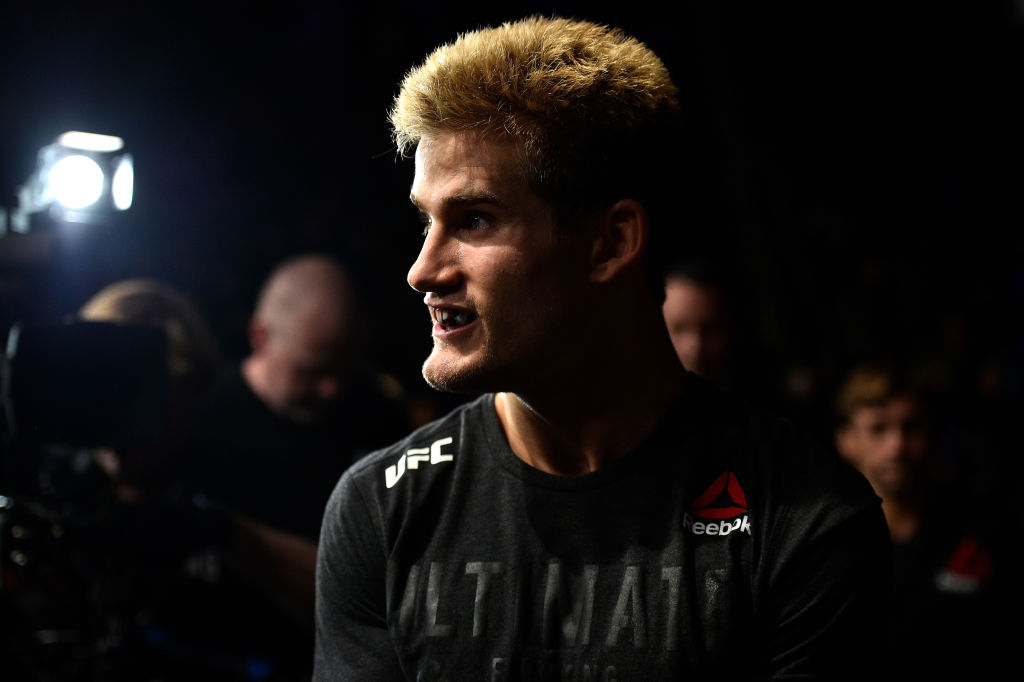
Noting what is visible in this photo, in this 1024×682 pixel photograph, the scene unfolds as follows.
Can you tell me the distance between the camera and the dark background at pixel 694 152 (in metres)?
3.87

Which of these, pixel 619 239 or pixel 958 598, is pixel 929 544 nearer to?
pixel 958 598

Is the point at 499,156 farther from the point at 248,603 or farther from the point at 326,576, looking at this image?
the point at 248,603

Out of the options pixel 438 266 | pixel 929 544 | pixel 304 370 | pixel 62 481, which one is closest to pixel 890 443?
pixel 929 544

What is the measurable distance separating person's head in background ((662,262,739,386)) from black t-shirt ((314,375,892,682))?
1.38m

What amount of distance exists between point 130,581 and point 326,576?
62 centimetres

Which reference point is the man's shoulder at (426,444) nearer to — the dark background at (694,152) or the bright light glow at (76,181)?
A: the dark background at (694,152)

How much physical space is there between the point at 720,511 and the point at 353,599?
0.55 m

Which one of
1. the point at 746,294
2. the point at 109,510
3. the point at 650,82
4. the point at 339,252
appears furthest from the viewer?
the point at 746,294

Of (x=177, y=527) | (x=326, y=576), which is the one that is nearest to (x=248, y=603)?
(x=177, y=527)

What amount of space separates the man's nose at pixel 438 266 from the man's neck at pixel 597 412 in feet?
0.66

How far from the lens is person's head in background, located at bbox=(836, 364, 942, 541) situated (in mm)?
3305

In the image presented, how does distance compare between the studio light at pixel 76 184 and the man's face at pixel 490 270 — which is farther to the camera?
the studio light at pixel 76 184

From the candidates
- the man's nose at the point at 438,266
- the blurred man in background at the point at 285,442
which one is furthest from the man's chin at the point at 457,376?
the blurred man in background at the point at 285,442

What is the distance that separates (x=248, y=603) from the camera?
2668 millimetres
